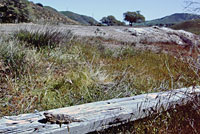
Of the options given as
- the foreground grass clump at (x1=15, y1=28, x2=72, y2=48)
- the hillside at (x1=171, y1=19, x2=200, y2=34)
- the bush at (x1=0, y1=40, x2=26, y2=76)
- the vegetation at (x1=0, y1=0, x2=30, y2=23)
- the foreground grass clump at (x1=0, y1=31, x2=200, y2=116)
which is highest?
the vegetation at (x1=0, y1=0, x2=30, y2=23)

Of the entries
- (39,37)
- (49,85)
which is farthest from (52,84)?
(39,37)

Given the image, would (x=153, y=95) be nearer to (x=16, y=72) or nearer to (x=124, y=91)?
(x=124, y=91)

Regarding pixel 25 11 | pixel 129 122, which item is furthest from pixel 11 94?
pixel 25 11

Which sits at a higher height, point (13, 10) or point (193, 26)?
point (13, 10)

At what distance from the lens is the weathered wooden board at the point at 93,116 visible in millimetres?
1287

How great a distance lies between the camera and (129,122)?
1.75 meters

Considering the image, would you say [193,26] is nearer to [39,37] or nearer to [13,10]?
[13,10]

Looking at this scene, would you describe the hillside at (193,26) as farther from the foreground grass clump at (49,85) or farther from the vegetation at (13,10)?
the vegetation at (13,10)

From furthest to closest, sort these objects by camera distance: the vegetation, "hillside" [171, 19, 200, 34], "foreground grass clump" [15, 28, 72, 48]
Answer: the vegetation → "foreground grass clump" [15, 28, 72, 48] → "hillside" [171, 19, 200, 34]

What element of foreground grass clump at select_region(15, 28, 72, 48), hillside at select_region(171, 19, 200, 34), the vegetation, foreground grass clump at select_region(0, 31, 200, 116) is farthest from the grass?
the vegetation

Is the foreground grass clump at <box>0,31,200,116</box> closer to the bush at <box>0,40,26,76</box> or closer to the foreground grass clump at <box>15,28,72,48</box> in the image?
the bush at <box>0,40,26,76</box>

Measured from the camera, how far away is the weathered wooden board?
4.22 feet

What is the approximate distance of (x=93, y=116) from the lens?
1540mm

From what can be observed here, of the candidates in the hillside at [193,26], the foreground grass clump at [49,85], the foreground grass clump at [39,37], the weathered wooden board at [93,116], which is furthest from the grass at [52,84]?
the hillside at [193,26]
